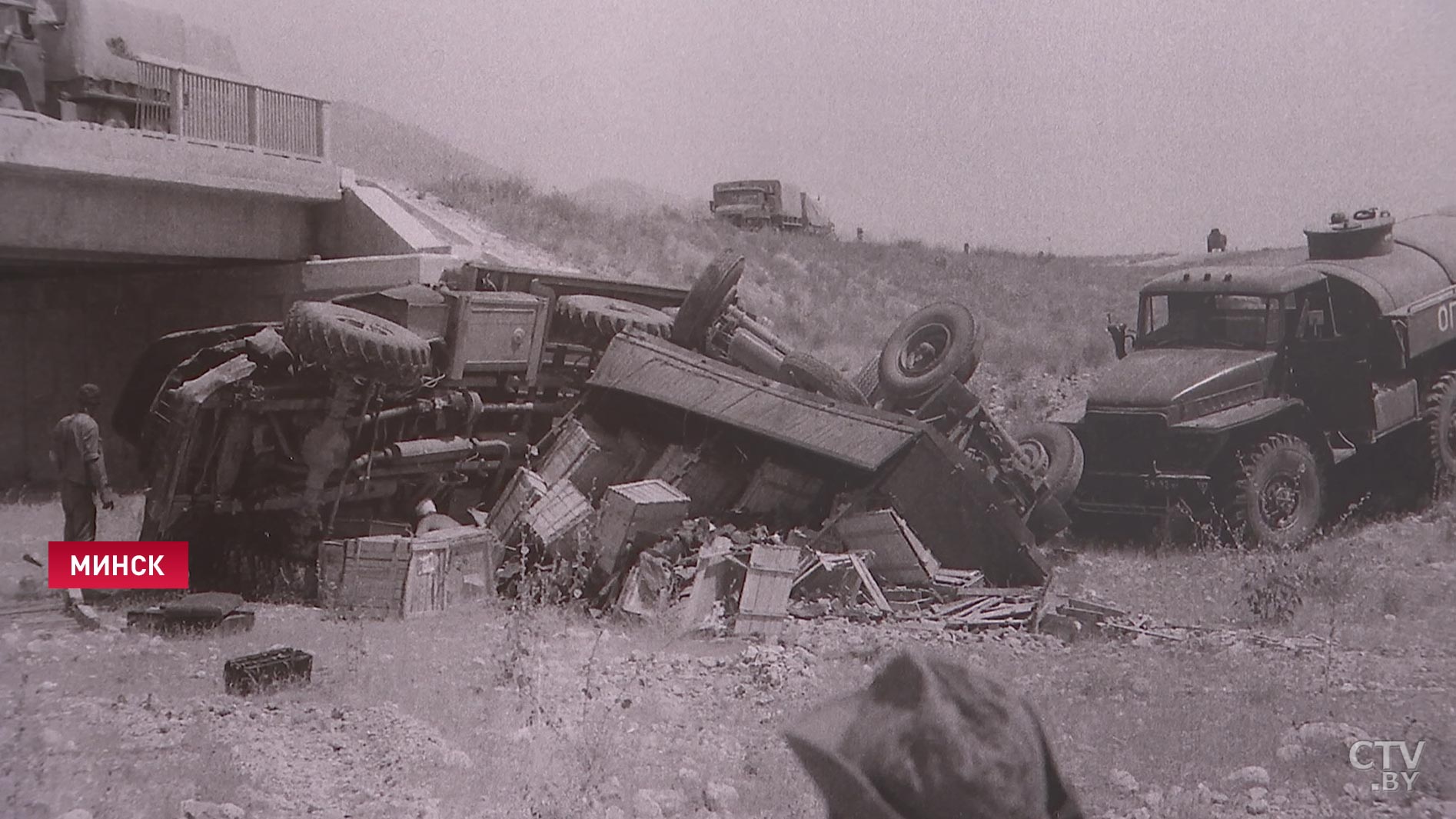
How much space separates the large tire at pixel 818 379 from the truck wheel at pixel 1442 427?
3.51 m

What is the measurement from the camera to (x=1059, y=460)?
8.13m

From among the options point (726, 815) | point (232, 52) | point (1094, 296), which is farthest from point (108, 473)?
point (1094, 296)

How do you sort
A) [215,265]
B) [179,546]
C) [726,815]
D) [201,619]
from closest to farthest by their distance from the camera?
[726,815] < [201,619] < [179,546] < [215,265]

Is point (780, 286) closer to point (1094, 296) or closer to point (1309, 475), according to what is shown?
point (1094, 296)

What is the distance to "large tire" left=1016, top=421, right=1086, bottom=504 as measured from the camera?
26.5ft

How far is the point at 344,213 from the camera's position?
11.1 m

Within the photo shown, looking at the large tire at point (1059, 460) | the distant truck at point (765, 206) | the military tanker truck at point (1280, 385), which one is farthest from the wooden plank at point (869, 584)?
the distant truck at point (765, 206)

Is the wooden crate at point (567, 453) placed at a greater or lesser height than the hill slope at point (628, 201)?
lesser

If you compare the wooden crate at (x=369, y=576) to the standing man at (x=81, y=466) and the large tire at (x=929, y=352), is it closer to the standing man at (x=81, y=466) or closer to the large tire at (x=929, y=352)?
the standing man at (x=81, y=466)

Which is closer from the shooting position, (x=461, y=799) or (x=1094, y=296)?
(x=461, y=799)

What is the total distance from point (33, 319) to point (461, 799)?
497 centimetres

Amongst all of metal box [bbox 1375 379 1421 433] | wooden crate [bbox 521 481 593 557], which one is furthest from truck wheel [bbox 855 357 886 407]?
metal box [bbox 1375 379 1421 433]

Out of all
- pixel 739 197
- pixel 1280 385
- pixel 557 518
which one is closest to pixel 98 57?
pixel 557 518

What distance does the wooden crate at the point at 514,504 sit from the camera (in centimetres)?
780
